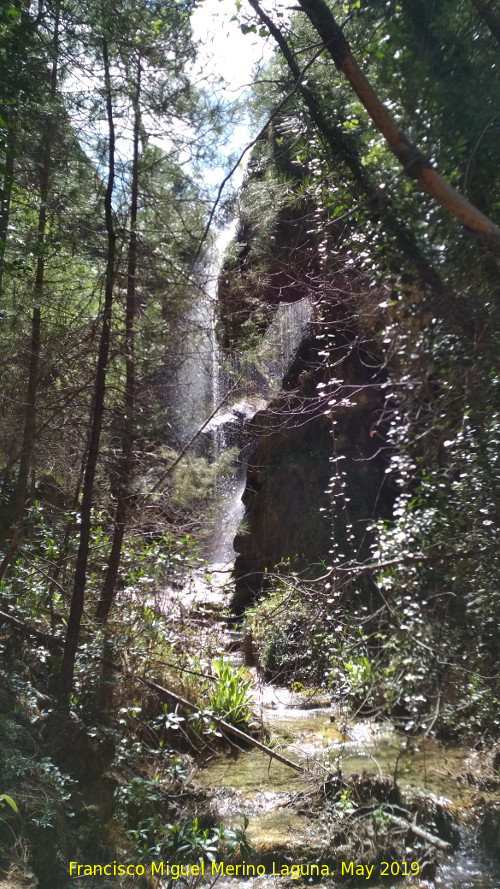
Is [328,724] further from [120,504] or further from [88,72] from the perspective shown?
[88,72]

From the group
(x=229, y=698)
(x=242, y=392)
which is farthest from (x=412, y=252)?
(x=242, y=392)

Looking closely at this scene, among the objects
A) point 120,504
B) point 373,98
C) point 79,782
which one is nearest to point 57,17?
point 373,98

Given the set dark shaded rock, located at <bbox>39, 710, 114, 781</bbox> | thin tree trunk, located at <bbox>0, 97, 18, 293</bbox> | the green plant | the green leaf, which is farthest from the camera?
the green plant

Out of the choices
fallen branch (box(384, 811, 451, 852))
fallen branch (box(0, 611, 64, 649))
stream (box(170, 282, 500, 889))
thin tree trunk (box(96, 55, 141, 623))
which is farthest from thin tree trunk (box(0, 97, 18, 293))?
fallen branch (box(384, 811, 451, 852))

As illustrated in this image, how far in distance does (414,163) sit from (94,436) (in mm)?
3211

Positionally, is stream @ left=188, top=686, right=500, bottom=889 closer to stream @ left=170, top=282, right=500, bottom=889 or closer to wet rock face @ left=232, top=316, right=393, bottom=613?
stream @ left=170, top=282, right=500, bottom=889

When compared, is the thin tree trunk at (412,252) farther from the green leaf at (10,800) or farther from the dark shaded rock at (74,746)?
the dark shaded rock at (74,746)

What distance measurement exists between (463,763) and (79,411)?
435 centimetres

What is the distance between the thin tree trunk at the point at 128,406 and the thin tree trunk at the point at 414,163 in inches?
102

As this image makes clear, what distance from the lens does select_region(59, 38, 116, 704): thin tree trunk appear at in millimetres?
4988

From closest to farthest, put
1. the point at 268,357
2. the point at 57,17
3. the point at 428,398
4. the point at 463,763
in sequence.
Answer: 1. the point at 428,398
2. the point at 463,763
3. the point at 57,17
4. the point at 268,357

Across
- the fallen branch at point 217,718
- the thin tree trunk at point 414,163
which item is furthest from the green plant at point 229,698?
the thin tree trunk at point 414,163

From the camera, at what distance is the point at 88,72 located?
5.43 metres

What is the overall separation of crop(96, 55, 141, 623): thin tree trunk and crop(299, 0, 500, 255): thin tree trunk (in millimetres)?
2594
